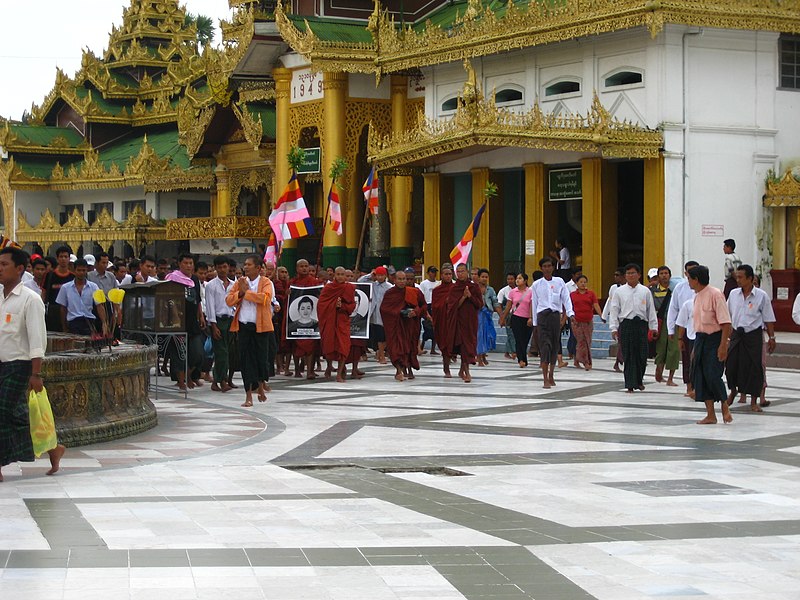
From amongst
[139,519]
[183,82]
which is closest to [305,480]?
[139,519]

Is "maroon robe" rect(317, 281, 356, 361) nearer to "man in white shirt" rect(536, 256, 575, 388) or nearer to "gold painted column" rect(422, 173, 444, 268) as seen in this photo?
"man in white shirt" rect(536, 256, 575, 388)

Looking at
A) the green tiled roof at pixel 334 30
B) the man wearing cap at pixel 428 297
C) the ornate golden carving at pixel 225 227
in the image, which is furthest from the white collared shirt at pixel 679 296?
the ornate golden carving at pixel 225 227

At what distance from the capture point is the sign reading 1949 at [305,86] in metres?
35.1

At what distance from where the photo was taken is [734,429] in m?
14.2

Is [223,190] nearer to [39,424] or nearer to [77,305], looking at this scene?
[77,305]

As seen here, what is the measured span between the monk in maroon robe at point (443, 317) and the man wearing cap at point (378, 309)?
2001mm

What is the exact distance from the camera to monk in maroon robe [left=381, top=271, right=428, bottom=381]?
2045 cm

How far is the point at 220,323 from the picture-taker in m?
18.7

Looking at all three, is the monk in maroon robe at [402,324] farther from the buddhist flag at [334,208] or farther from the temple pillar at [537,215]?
the temple pillar at [537,215]

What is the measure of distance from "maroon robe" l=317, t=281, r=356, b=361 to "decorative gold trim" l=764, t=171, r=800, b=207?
10442mm

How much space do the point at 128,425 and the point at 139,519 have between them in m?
4.59

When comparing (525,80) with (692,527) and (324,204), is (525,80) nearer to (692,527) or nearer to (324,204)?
(324,204)

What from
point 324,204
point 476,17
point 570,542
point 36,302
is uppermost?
point 476,17

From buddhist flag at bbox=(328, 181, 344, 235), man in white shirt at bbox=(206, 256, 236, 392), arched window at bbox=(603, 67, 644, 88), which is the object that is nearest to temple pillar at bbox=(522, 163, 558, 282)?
arched window at bbox=(603, 67, 644, 88)
